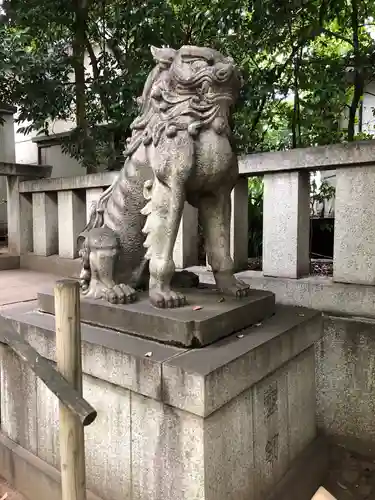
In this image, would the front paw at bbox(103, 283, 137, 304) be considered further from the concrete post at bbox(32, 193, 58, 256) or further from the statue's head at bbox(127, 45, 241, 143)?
the concrete post at bbox(32, 193, 58, 256)

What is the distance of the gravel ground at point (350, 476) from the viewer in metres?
2.44

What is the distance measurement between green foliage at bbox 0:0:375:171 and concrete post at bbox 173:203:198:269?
3.45ft

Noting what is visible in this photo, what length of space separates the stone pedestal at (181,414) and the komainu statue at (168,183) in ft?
1.11

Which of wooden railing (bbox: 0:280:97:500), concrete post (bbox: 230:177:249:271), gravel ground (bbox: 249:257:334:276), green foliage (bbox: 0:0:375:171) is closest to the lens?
wooden railing (bbox: 0:280:97:500)

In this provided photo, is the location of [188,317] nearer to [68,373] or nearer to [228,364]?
[228,364]

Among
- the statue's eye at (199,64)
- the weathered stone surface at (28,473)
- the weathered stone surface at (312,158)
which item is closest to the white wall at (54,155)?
the weathered stone surface at (312,158)

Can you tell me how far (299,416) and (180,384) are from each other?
41.9 inches

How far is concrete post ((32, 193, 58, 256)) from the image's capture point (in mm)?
4621

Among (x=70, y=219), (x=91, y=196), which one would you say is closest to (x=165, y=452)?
(x=91, y=196)

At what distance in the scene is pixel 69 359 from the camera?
149 cm

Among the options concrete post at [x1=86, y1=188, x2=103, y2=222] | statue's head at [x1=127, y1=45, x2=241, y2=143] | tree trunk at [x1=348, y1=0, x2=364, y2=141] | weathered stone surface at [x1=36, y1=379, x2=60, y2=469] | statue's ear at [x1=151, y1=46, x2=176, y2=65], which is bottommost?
weathered stone surface at [x1=36, y1=379, x2=60, y2=469]

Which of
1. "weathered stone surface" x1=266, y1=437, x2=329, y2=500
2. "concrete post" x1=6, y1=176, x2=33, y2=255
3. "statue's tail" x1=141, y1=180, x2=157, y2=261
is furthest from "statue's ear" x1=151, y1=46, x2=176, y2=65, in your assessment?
"concrete post" x1=6, y1=176, x2=33, y2=255

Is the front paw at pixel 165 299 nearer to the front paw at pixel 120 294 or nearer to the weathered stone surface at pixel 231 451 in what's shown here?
the front paw at pixel 120 294

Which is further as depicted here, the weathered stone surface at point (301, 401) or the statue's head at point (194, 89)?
the weathered stone surface at point (301, 401)
